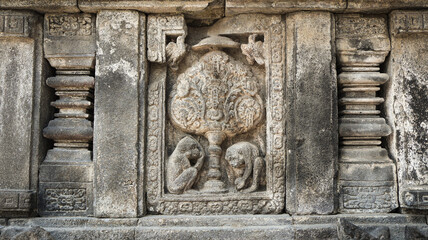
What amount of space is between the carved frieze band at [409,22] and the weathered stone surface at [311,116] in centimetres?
60

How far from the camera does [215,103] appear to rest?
4.02 m

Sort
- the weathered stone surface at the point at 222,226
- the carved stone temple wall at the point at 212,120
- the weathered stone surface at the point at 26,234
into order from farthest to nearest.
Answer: the carved stone temple wall at the point at 212,120, the weathered stone surface at the point at 222,226, the weathered stone surface at the point at 26,234

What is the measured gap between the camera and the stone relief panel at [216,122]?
399 centimetres

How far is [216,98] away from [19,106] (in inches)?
72.0

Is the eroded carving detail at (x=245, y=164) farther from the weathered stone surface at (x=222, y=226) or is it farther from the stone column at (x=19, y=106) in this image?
the stone column at (x=19, y=106)

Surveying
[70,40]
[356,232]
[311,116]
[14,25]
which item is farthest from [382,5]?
[14,25]

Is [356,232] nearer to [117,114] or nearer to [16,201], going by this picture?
[117,114]

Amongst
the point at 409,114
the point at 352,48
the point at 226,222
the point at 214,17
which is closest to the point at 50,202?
the point at 226,222

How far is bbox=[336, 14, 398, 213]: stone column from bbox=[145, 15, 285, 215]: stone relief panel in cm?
60

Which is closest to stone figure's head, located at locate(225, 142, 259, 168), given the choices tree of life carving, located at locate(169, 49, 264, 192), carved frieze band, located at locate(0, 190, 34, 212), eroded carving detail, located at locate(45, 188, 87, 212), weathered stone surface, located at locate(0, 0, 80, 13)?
tree of life carving, located at locate(169, 49, 264, 192)

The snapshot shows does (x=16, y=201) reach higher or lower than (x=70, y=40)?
lower

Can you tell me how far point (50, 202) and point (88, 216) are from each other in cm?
38

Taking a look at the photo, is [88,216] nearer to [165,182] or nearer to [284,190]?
[165,182]

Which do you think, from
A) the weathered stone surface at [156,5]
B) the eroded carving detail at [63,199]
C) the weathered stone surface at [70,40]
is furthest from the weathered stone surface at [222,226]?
the weathered stone surface at [156,5]
